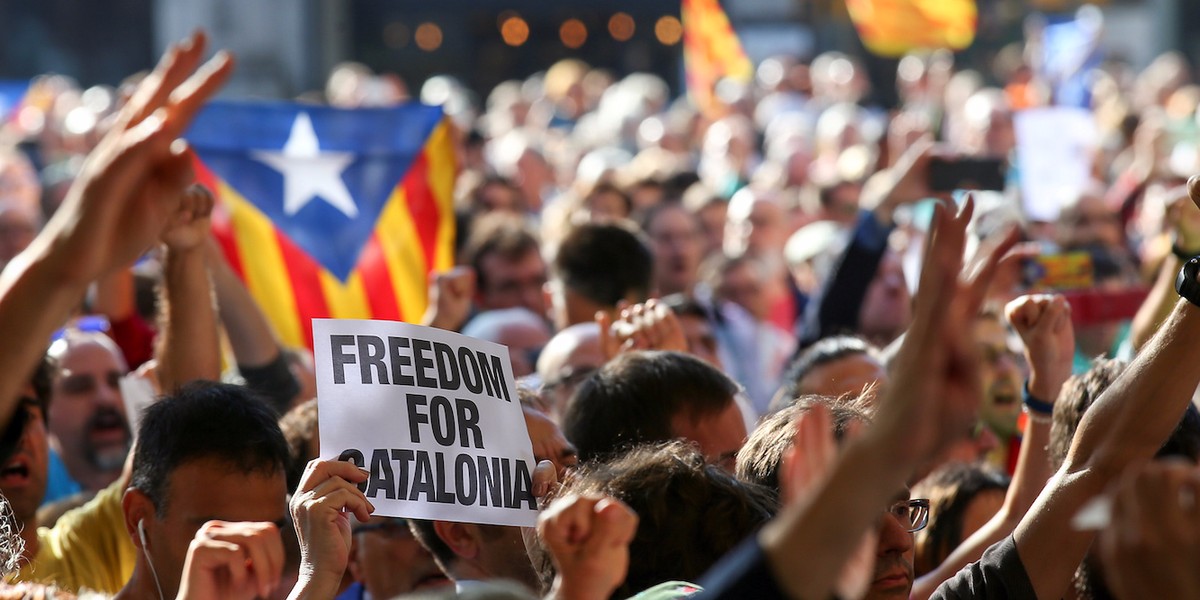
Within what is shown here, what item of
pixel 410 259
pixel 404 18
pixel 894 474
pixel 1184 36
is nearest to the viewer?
pixel 894 474

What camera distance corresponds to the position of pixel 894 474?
5.71 feet

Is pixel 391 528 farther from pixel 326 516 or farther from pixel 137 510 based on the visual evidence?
pixel 326 516

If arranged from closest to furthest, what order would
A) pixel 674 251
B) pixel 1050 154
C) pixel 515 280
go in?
1. pixel 515 280
2. pixel 674 251
3. pixel 1050 154

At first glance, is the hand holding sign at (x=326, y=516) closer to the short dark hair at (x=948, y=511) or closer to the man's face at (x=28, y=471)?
the man's face at (x=28, y=471)

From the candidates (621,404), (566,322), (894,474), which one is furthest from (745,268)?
(894,474)

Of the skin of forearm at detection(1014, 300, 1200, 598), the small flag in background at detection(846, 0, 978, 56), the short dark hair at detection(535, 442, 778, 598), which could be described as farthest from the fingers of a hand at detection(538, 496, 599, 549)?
the small flag in background at detection(846, 0, 978, 56)

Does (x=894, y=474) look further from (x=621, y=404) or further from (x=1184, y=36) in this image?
(x=1184, y=36)

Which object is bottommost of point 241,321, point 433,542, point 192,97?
point 433,542

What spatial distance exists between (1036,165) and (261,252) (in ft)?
17.1

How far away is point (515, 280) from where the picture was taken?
22.8ft

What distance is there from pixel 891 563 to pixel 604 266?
10.5ft

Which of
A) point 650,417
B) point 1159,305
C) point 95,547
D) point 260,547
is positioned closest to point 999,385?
point 1159,305

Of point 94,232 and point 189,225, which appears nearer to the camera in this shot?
point 94,232

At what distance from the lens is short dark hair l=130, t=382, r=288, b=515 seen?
322 centimetres
